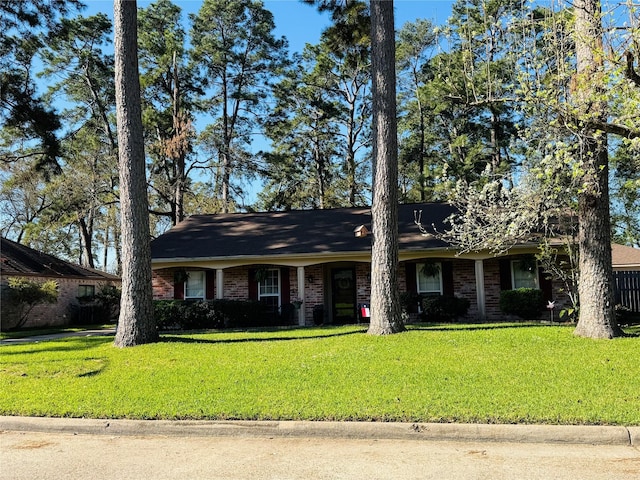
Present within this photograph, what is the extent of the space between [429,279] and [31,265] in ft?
54.9

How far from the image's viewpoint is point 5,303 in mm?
19281

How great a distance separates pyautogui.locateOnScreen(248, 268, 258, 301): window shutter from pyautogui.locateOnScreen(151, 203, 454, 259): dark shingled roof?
2.79 feet

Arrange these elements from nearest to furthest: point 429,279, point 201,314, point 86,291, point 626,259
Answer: point 201,314 < point 429,279 < point 626,259 < point 86,291

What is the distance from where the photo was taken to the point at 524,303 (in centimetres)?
1502

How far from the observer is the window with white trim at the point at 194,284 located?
709 inches

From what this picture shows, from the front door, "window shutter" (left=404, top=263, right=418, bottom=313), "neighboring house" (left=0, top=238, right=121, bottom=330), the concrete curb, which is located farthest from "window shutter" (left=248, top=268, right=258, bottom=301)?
the concrete curb

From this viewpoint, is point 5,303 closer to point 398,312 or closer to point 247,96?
point 398,312

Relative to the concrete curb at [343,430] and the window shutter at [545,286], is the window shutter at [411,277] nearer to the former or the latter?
the window shutter at [545,286]

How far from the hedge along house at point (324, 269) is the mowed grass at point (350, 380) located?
5862 mm

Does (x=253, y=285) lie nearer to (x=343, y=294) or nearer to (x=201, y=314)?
(x=201, y=314)

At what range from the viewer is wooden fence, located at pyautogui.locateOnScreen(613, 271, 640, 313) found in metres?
16.8

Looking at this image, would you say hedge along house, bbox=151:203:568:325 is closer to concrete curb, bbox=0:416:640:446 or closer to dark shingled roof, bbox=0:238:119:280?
dark shingled roof, bbox=0:238:119:280

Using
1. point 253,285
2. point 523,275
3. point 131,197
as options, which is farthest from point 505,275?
point 131,197

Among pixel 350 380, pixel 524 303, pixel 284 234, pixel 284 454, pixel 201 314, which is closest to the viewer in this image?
pixel 284 454
